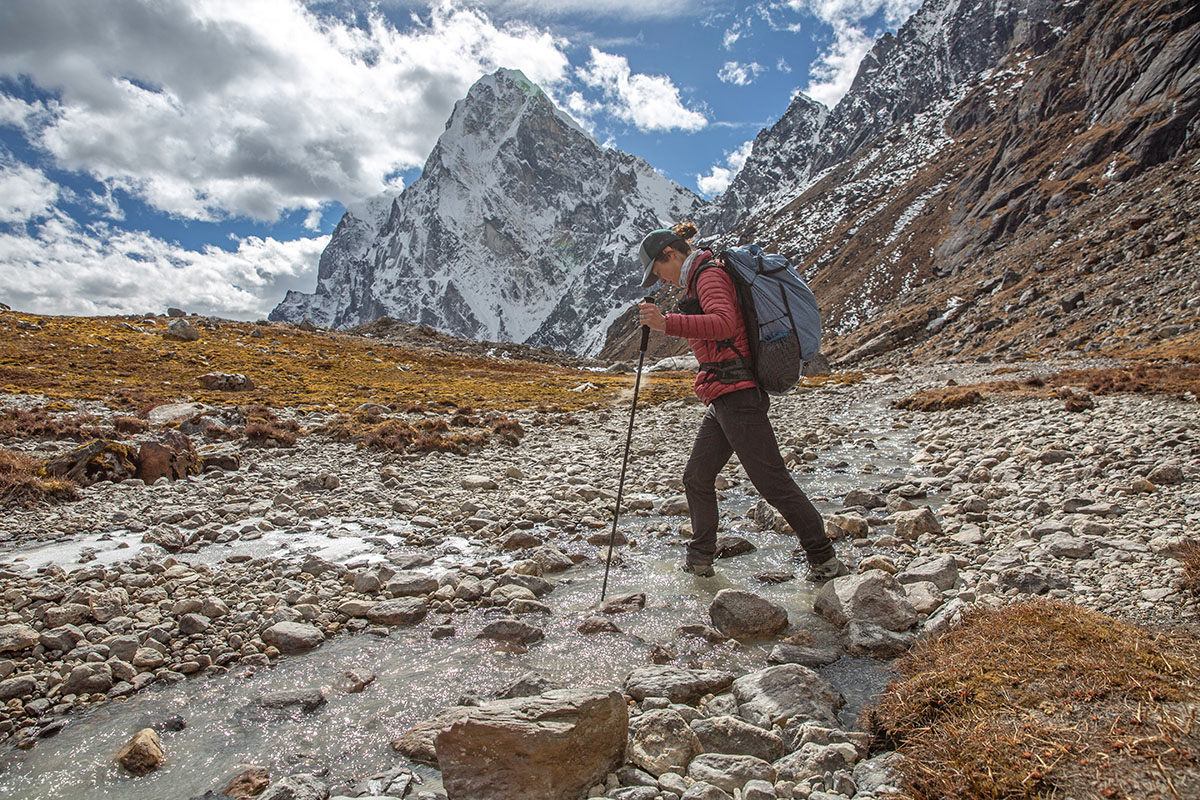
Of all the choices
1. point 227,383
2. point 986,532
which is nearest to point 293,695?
point 986,532

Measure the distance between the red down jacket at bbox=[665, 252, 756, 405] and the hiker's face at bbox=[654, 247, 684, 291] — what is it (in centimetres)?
25

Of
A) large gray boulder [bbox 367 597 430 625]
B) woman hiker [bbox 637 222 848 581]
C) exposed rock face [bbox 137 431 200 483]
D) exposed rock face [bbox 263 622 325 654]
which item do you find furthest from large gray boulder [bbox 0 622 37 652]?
exposed rock face [bbox 137 431 200 483]

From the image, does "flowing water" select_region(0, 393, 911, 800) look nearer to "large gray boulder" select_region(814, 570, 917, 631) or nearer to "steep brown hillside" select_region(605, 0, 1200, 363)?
"large gray boulder" select_region(814, 570, 917, 631)

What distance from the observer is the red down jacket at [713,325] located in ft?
18.7

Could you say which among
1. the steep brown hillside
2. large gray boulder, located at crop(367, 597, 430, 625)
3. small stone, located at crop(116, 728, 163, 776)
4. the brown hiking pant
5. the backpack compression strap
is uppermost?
the steep brown hillside

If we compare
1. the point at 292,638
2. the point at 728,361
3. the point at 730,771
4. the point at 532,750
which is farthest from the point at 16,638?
the point at 728,361

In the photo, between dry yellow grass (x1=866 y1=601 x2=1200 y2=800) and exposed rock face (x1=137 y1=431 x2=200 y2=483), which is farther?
exposed rock face (x1=137 y1=431 x2=200 y2=483)

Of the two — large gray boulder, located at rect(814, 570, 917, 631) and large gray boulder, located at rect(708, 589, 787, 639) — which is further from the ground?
large gray boulder, located at rect(814, 570, 917, 631)

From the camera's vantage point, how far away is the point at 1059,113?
372ft

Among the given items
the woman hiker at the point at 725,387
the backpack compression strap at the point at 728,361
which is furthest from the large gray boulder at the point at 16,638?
the backpack compression strap at the point at 728,361

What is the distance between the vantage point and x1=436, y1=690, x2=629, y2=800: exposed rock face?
3092 mm

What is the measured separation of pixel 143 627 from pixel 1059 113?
155 m

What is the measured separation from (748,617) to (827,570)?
1.51 metres

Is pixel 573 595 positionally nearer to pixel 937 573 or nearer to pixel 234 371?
pixel 937 573
